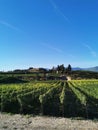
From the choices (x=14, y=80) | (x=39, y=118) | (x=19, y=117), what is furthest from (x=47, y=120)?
(x=14, y=80)

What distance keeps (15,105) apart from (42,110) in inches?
149

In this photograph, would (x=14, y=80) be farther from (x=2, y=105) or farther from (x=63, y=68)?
(x=63, y=68)

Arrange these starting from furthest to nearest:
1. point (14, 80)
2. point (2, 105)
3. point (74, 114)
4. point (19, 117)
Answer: point (14, 80) < point (2, 105) < point (74, 114) < point (19, 117)

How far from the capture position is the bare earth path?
42.7 feet

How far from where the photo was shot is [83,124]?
13.9 meters

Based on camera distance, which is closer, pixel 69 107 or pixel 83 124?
pixel 83 124

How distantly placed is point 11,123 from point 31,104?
7309 millimetres

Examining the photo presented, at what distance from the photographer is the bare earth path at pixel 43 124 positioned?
512 inches

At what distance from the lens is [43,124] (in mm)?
13781

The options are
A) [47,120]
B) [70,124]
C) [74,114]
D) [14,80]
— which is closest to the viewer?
[70,124]

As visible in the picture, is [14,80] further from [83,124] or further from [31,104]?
[83,124]

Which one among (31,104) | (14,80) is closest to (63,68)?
(14,80)

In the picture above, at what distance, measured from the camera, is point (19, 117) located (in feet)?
52.0

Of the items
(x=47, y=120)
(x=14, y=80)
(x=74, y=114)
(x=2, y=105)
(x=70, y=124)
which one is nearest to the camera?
(x=70, y=124)
